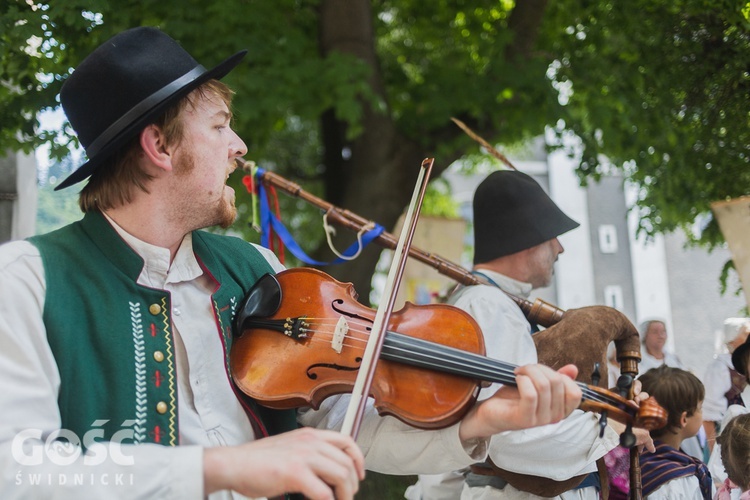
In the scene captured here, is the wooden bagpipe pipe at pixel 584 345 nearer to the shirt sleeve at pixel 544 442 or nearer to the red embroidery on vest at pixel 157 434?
the shirt sleeve at pixel 544 442

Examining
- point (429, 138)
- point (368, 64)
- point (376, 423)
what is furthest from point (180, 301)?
point (429, 138)

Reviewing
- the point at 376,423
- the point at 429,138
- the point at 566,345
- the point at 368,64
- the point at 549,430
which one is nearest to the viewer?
the point at 376,423

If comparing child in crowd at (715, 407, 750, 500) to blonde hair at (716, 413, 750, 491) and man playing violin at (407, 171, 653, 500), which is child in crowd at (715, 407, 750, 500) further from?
man playing violin at (407, 171, 653, 500)

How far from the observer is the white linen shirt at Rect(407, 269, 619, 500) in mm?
2570

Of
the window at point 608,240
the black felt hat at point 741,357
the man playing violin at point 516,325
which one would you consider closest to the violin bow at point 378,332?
the man playing violin at point 516,325

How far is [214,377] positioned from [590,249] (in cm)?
2149

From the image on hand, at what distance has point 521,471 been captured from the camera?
269 centimetres

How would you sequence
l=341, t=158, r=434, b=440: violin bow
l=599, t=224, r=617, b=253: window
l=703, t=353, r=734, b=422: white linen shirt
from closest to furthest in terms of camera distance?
l=341, t=158, r=434, b=440: violin bow, l=703, t=353, r=734, b=422: white linen shirt, l=599, t=224, r=617, b=253: window

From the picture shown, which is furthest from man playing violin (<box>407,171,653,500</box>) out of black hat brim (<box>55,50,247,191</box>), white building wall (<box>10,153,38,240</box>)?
white building wall (<box>10,153,38,240</box>)

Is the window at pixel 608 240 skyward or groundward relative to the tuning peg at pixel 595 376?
skyward

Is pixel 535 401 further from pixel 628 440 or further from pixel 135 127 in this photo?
pixel 135 127

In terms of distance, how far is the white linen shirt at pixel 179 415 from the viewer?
4.91 feet

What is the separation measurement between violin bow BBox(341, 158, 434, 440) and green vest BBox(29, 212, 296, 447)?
1.50 feet

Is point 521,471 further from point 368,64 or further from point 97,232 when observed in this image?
point 368,64
